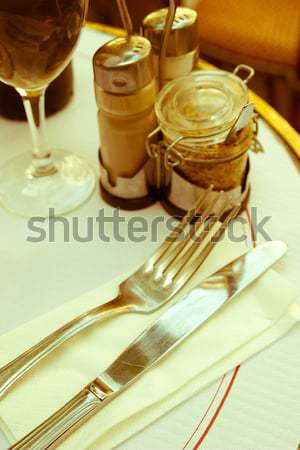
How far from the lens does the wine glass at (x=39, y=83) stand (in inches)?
21.0

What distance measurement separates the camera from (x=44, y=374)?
488 millimetres

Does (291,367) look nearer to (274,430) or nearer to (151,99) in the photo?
(274,430)

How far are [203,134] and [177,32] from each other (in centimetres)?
15

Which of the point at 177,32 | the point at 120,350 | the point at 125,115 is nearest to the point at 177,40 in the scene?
the point at 177,32

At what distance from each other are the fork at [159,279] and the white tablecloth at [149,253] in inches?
1.4

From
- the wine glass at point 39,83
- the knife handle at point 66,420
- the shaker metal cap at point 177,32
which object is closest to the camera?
the knife handle at point 66,420

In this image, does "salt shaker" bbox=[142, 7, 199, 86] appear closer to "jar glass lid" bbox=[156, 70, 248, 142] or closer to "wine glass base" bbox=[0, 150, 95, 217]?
"jar glass lid" bbox=[156, 70, 248, 142]

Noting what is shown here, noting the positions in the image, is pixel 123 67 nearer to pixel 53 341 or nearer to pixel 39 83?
pixel 39 83

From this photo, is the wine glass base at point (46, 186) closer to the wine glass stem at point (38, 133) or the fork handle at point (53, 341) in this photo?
the wine glass stem at point (38, 133)

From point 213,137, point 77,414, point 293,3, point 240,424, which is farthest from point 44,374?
point 293,3

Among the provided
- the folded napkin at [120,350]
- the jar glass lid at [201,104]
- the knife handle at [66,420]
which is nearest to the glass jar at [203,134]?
the jar glass lid at [201,104]

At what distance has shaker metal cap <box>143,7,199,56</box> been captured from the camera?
0.64 meters

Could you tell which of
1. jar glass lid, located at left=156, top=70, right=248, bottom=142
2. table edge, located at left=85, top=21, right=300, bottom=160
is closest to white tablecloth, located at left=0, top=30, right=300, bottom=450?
table edge, located at left=85, top=21, right=300, bottom=160

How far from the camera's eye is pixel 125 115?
1.91ft
